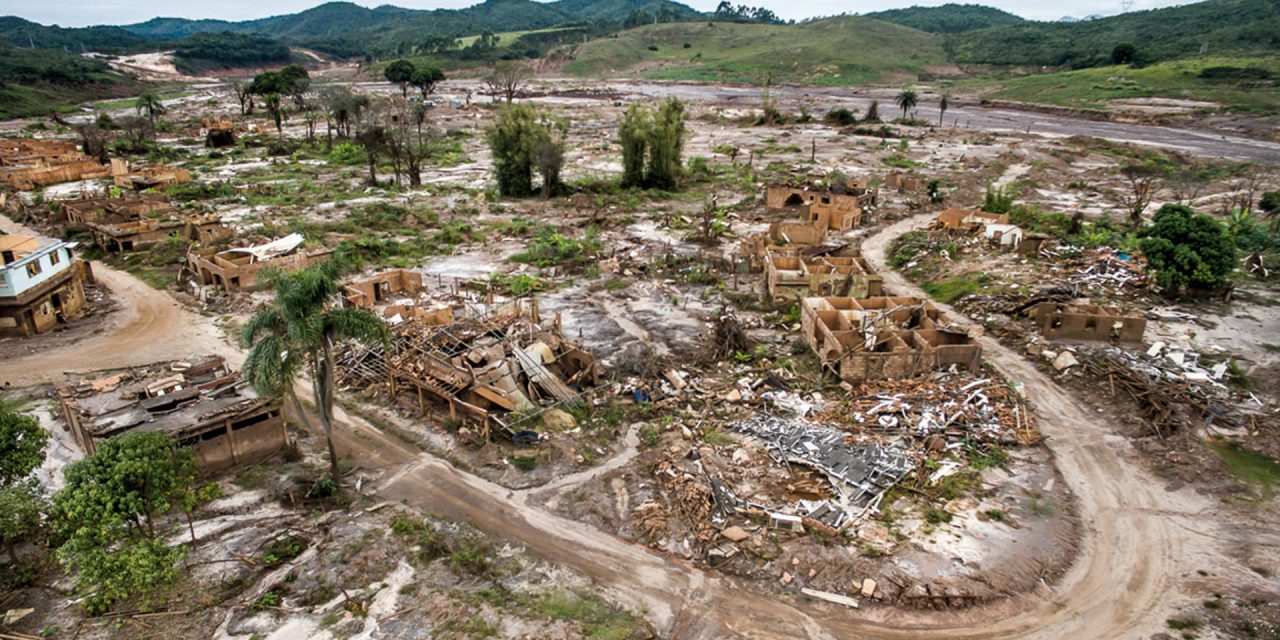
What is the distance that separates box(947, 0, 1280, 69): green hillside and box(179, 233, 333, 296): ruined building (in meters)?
133

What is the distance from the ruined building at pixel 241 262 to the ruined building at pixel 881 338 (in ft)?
76.8

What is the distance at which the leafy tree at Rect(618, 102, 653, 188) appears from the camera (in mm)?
53625

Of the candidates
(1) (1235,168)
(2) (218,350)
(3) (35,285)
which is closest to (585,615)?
(2) (218,350)

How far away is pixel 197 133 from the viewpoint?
8544cm

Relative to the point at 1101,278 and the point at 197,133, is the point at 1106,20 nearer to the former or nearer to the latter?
the point at 1101,278

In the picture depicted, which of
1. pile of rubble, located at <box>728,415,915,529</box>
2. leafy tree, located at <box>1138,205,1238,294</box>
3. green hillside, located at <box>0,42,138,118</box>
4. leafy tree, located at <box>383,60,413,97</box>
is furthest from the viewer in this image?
leafy tree, located at <box>383,60,413,97</box>

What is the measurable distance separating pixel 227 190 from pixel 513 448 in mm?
44308

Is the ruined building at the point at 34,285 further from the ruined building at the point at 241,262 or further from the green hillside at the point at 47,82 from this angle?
the green hillside at the point at 47,82

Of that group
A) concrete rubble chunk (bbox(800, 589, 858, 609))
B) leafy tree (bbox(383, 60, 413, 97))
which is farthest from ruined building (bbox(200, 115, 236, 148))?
concrete rubble chunk (bbox(800, 589, 858, 609))

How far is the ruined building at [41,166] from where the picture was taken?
53.5 m

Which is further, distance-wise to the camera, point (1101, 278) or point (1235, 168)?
point (1235, 168)

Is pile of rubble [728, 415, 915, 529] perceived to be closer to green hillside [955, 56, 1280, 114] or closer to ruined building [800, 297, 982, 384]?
ruined building [800, 297, 982, 384]

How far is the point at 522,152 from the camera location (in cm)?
5228

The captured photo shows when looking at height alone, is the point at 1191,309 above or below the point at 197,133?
below
